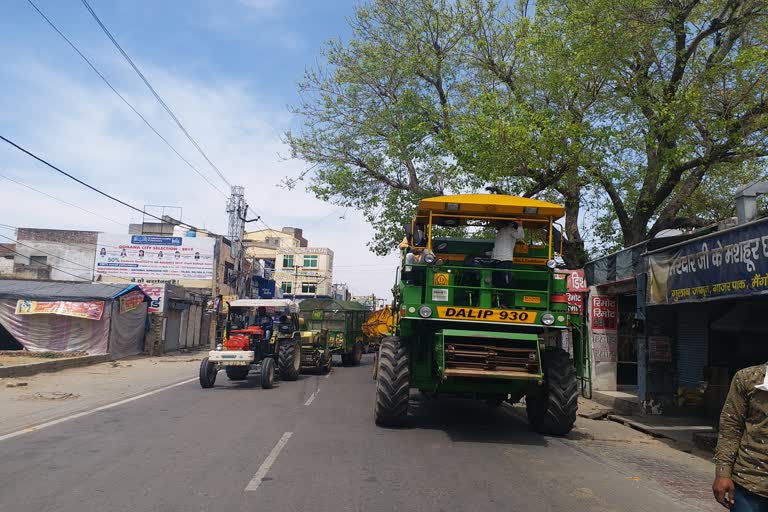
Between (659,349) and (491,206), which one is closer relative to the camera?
(491,206)

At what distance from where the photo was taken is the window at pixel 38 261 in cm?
4422

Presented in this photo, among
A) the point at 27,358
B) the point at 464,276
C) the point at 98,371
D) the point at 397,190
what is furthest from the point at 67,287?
the point at 464,276

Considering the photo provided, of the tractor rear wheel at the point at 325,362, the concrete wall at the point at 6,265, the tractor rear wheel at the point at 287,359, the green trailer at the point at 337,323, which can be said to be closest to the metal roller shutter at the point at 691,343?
the tractor rear wheel at the point at 287,359

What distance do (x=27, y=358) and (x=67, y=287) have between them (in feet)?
15.1

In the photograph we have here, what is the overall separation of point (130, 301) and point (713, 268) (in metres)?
25.2

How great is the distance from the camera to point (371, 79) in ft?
72.1

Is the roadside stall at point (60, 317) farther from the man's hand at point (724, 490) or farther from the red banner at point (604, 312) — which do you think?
the man's hand at point (724, 490)

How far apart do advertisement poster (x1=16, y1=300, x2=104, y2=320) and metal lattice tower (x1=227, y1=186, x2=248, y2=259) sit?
1303 centimetres

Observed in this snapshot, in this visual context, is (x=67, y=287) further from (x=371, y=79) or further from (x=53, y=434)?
(x=53, y=434)

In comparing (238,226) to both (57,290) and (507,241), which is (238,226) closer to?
(57,290)

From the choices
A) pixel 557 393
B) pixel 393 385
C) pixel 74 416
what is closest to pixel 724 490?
pixel 557 393

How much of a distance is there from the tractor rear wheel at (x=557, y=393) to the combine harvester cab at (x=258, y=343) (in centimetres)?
801

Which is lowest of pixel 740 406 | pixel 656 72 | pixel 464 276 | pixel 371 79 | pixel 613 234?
pixel 740 406

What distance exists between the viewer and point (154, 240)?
4272 cm
